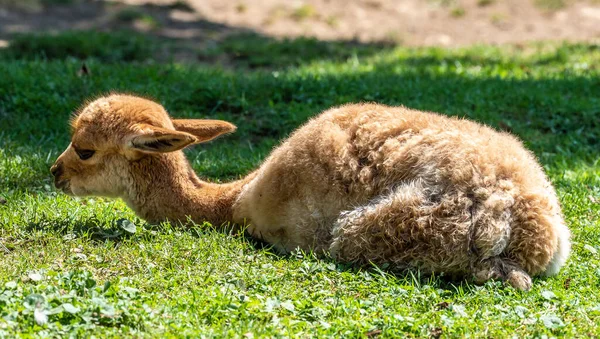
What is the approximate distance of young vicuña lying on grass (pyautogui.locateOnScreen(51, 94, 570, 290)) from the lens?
5.35 m

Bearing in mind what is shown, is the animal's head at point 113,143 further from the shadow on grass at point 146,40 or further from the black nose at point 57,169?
the shadow on grass at point 146,40

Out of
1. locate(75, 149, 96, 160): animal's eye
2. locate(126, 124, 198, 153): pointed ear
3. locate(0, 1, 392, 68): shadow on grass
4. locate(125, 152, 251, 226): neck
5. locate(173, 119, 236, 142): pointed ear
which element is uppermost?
locate(126, 124, 198, 153): pointed ear

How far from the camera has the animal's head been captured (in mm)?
5938

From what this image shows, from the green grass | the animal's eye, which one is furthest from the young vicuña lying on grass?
the green grass

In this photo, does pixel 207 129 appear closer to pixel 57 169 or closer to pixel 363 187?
pixel 57 169

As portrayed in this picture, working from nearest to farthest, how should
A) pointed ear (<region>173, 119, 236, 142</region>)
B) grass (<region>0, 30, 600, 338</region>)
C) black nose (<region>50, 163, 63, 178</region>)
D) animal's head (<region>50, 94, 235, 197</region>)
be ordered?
grass (<region>0, 30, 600, 338</region>) < animal's head (<region>50, 94, 235, 197</region>) < black nose (<region>50, 163, 63, 178</region>) < pointed ear (<region>173, 119, 236, 142</region>)

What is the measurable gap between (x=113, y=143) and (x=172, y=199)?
566mm

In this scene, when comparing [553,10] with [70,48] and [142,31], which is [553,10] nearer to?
[142,31]

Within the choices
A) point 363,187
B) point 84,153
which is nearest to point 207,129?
point 84,153

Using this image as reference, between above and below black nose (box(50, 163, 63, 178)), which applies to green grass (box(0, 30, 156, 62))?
below

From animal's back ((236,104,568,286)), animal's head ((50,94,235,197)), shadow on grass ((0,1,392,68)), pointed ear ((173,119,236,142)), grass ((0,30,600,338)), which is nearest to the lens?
grass ((0,30,600,338))

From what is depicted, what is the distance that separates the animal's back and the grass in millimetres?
193

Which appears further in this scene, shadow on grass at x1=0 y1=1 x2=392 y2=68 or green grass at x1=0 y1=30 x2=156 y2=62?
shadow on grass at x1=0 y1=1 x2=392 y2=68

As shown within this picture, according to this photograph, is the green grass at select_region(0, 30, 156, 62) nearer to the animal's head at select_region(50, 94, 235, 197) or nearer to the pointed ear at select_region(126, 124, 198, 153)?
the animal's head at select_region(50, 94, 235, 197)
